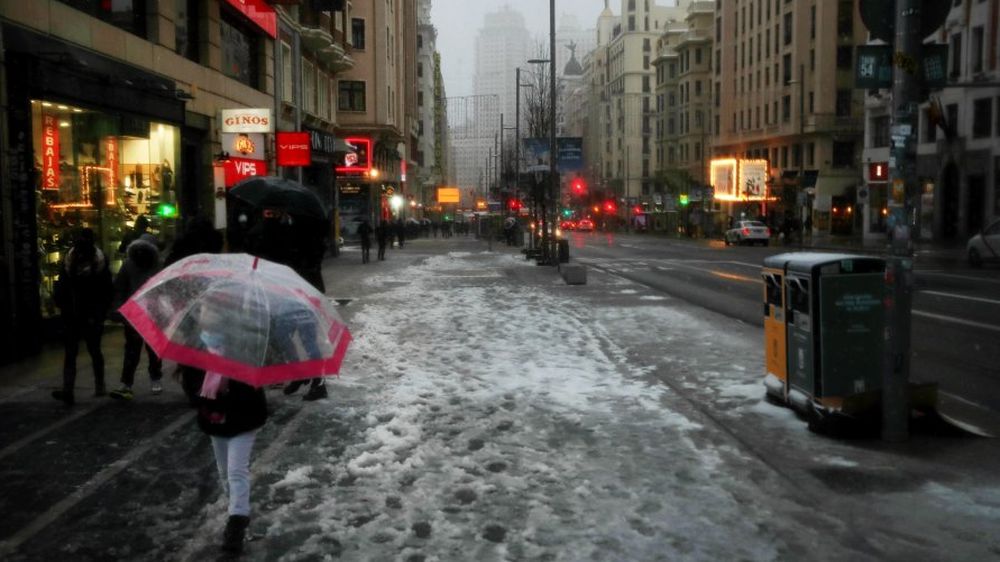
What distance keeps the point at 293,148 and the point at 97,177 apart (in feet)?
32.7

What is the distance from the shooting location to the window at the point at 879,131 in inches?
2281

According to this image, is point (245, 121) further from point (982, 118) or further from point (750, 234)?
point (750, 234)

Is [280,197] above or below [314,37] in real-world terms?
below

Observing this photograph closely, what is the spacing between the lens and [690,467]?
6.85 meters

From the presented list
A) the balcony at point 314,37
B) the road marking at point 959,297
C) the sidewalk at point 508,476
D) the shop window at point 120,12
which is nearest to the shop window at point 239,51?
the shop window at point 120,12

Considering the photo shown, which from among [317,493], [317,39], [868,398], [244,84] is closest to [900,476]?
[868,398]

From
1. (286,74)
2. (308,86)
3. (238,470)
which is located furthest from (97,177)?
(308,86)

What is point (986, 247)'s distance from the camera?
96.3 ft

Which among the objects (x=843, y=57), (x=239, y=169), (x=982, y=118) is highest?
(x=843, y=57)

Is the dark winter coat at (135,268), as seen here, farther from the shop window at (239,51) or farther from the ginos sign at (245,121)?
the shop window at (239,51)

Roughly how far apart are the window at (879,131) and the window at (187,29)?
47529mm

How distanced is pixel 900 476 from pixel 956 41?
4849cm

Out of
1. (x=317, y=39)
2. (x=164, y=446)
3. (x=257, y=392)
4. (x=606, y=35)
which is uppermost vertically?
(x=606, y=35)

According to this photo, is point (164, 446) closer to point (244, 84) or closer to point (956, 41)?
point (244, 84)
